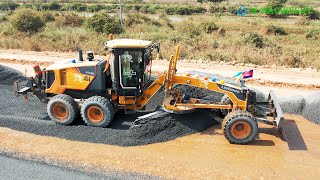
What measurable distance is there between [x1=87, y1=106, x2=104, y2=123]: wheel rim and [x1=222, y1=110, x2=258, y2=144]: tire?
3075mm

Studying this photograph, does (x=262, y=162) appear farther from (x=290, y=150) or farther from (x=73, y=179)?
(x=73, y=179)

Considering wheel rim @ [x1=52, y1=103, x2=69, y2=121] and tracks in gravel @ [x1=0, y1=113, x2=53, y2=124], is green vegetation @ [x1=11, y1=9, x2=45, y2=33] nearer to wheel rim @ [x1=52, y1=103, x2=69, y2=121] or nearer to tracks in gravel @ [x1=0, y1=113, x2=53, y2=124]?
tracks in gravel @ [x1=0, y1=113, x2=53, y2=124]

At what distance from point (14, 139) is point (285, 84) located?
9.82 m

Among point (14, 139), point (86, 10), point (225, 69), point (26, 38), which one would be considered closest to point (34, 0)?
point (86, 10)

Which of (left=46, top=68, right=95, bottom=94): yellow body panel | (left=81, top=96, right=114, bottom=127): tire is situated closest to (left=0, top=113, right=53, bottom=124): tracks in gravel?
(left=46, top=68, right=95, bottom=94): yellow body panel

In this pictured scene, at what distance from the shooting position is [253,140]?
8328mm

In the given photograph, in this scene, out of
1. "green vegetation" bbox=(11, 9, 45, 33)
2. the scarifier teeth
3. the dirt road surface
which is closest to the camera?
the dirt road surface

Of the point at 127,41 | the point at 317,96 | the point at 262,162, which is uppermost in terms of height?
the point at 127,41

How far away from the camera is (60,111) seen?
9188mm

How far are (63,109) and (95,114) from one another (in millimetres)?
893

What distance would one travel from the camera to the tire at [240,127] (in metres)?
8.03

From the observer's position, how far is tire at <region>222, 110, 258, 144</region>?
803cm

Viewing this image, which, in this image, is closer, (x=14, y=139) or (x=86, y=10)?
(x=14, y=139)

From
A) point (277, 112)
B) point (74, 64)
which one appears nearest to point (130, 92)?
point (74, 64)
